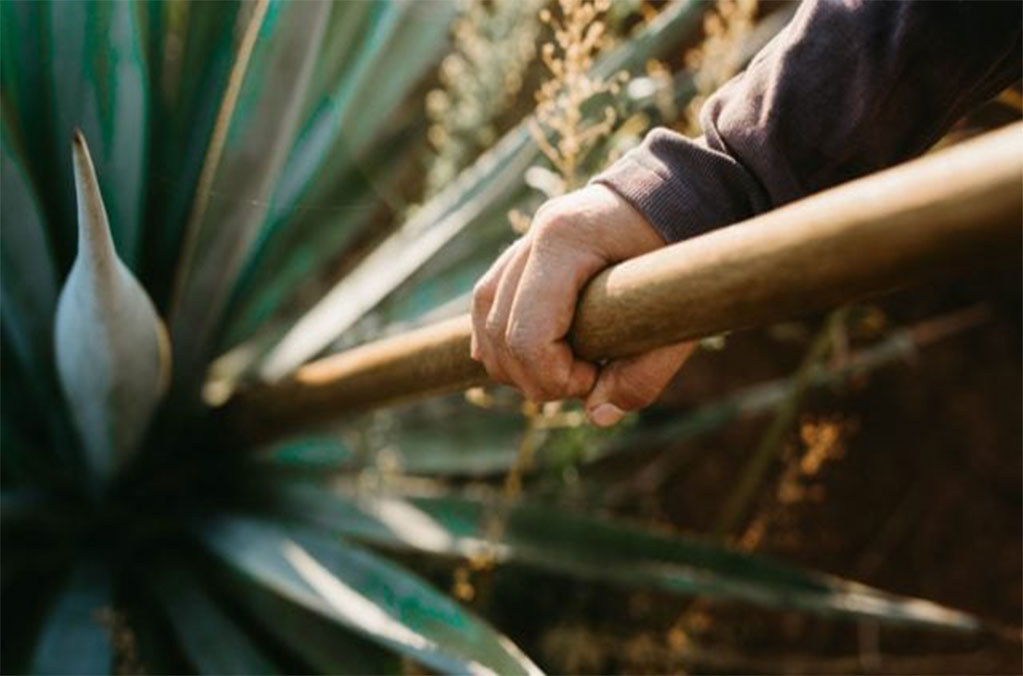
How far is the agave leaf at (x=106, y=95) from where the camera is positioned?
111 centimetres

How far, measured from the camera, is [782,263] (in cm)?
65

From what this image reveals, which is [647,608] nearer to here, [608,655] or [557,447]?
[608,655]

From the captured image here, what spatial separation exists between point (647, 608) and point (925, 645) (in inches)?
17.2

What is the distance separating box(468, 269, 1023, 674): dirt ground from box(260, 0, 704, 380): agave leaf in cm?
39

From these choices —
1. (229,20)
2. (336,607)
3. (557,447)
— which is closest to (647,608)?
(557,447)

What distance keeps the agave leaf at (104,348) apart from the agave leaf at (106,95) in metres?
0.14

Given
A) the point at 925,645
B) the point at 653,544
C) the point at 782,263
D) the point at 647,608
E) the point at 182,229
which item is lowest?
the point at 925,645

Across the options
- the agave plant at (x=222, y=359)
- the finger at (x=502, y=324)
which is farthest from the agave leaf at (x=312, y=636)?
the finger at (x=502, y=324)

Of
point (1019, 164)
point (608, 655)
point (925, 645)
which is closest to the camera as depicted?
point (1019, 164)

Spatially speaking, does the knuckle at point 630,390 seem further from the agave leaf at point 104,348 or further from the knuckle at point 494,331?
the agave leaf at point 104,348

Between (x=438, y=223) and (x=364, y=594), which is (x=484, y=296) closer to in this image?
(x=364, y=594)

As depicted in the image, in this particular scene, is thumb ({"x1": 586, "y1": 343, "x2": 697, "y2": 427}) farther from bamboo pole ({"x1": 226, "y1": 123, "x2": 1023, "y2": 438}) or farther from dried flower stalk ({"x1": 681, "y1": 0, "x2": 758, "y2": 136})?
dried flower stalk ({"x1": 681, "y1": 0, "x2": 758, "y2": 136})

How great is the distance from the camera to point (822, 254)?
0.63m

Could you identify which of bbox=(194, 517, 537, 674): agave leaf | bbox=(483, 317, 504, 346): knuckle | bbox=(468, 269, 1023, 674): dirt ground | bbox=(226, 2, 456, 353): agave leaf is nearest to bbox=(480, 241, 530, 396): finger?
bbox=(483, 317, 504, 346): knuckle
